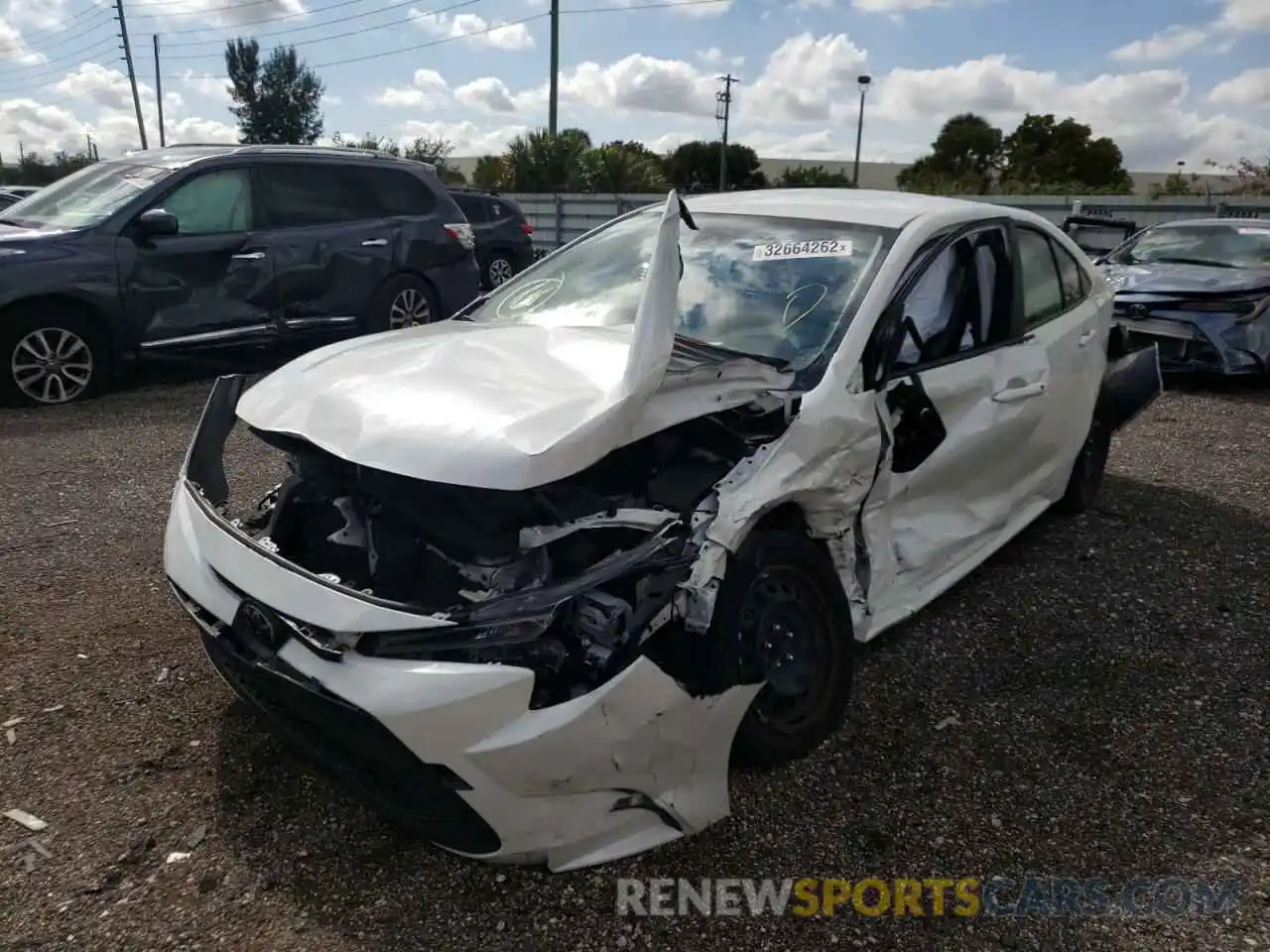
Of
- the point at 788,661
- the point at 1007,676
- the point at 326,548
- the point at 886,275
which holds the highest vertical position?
the point at 886,275

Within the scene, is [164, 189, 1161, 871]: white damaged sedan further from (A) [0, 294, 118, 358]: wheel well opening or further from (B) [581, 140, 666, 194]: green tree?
(B) [581, 140, 666, 194]: green tree

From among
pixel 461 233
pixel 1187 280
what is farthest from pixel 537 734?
pixel 1187 280

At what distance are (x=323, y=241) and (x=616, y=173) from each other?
23340 millimetres

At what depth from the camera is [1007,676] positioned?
3.54m

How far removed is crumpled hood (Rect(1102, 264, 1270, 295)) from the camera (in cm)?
814

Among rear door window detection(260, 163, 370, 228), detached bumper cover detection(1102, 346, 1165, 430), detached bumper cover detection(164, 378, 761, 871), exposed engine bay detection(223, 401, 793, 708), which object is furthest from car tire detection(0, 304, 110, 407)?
detached bumper cover detection(1102, 346, 1165, 430)

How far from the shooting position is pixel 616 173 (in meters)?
A: 30.0

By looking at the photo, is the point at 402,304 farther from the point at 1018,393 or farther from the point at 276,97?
the point at 276,97

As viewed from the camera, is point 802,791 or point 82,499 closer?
point 802,791

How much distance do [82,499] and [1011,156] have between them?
56899mm

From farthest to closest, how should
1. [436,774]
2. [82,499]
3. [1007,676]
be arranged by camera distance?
1. [82,499]
2. [1007,676]
3. [436,774]

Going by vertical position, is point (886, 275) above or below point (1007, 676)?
above

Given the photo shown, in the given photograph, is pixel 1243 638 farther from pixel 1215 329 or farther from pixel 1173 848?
pixel 1215 329

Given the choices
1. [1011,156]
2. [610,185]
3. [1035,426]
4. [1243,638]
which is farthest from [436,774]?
[1011,156]
